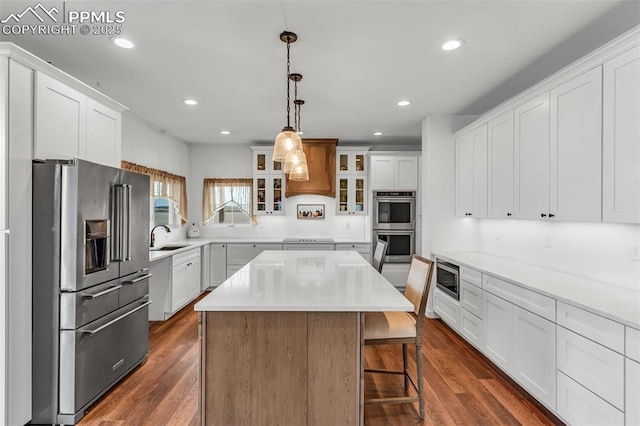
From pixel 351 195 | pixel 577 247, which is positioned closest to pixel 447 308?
pixel 577 247

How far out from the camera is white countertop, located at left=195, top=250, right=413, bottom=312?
1.75 metres

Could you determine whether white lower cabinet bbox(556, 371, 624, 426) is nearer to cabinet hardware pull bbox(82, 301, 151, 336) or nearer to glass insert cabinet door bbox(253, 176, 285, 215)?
cabinet hardware pull bbox(82, 301, 151, 336)

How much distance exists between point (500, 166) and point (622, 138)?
1.30m

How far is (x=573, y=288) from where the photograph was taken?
2.25 m

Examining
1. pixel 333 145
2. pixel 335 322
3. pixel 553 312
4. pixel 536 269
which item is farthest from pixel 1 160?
pixel 333 145

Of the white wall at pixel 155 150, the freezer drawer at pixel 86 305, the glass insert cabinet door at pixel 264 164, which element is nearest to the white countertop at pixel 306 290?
the freezer drawer at pixel 86 305

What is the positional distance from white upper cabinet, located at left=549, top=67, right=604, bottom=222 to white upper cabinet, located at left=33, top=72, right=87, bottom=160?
3509 millimetres

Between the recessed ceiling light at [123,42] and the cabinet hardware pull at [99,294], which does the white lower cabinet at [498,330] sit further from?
the recessed ceiling light at [123,42]

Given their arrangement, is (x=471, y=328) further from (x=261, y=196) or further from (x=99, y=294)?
(x=261, y=196)

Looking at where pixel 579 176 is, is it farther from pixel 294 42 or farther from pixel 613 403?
pixel 294 42

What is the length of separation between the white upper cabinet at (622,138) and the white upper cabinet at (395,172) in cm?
341

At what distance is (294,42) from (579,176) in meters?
2.18

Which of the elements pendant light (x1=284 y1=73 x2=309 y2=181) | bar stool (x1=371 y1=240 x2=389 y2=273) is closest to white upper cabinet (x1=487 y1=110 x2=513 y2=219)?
bar stool (x1=371 y1=240 x2=389 y2=273)

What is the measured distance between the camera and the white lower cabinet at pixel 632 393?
160cm
